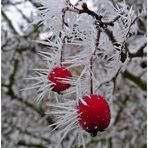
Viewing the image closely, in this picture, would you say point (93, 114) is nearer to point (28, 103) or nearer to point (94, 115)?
point (94, 115)

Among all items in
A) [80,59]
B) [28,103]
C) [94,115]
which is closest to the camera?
[94,115]

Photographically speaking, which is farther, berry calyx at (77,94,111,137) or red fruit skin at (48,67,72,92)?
red fruit skin at (48,67,72,92)

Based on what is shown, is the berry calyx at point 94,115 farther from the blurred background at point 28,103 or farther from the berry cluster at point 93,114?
the blurred background at point 28,103

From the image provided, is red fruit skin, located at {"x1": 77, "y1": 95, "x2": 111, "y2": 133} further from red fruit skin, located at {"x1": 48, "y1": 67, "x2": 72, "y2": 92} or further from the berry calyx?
red fruit skin, located at {"x1": 48, "y1": 67, "x2": 72, "y2": 92}

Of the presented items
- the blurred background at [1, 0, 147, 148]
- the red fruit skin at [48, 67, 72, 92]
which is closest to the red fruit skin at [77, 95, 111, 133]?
the red fruit skin at [48, 67, 72, 92]

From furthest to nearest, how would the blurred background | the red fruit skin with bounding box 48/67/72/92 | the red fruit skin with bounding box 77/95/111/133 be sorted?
the blurred background < the red fruit skin with bounding box 48/67/72/92 < the red fruit skin with bounding box 77/95/111/133

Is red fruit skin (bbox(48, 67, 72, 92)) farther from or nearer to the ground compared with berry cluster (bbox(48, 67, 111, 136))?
farther from the ground

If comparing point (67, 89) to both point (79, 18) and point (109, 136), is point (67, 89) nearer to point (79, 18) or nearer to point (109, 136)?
point (79, 18)

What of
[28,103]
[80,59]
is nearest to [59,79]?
[80,59]
